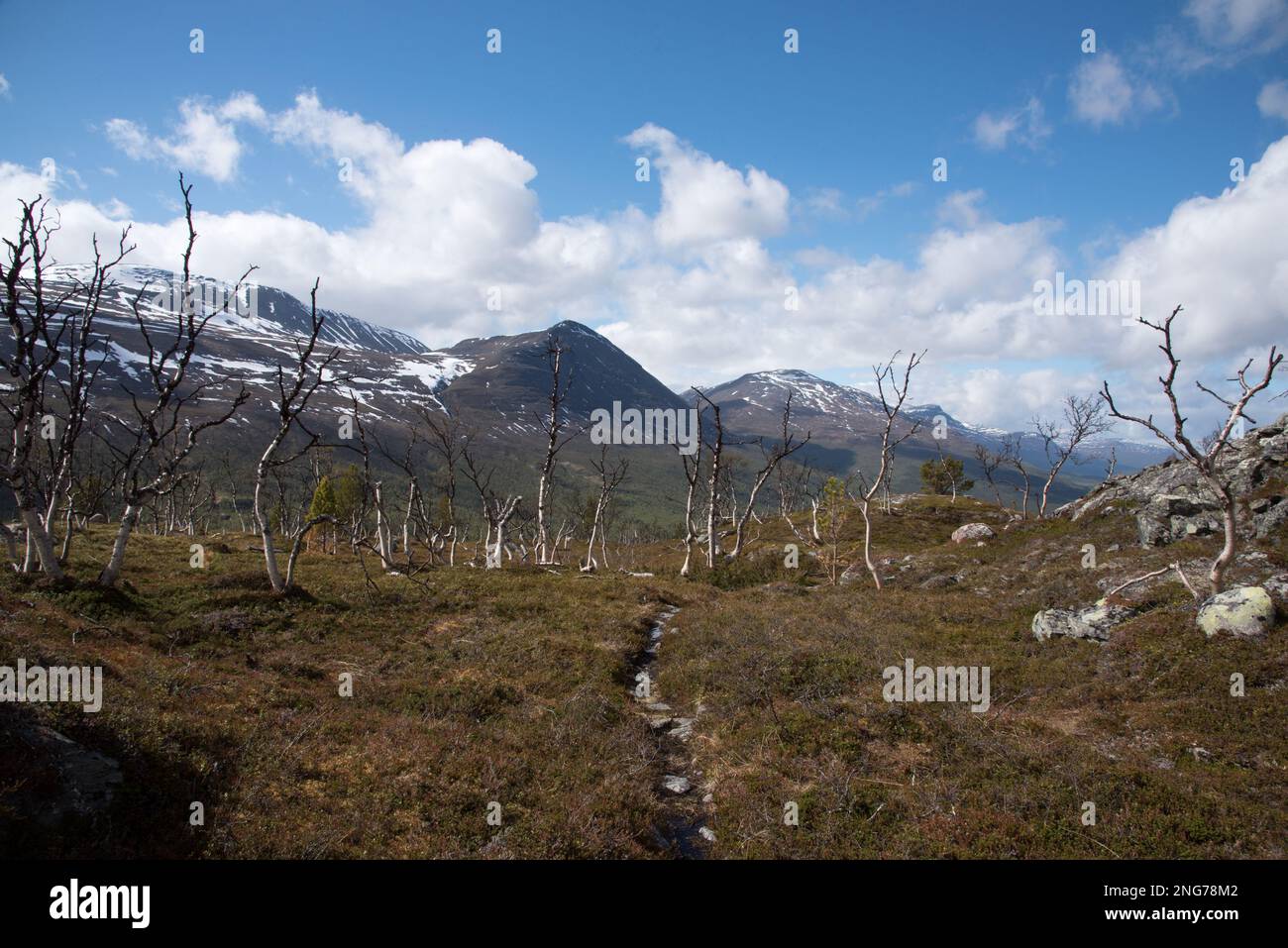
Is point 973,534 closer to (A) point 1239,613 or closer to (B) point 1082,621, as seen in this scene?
(B) point 1082,621

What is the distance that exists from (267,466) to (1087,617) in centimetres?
3024

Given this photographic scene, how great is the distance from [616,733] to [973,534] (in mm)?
48499

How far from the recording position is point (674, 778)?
1284 centimetres

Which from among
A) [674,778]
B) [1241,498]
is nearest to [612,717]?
[674,778]

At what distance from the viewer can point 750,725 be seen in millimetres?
14719

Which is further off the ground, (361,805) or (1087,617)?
(1087,617)

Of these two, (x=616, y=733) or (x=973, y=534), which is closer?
(x=616, y=733)

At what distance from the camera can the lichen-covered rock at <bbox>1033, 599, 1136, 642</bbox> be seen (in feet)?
62.9

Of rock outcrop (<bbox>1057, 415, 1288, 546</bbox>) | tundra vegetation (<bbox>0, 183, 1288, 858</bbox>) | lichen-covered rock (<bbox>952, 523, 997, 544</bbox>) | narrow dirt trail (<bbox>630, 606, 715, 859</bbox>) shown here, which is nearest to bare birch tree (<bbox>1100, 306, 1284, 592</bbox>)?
tundra vegetation (<bbox>0, 183, 1288, 858</bbox>)

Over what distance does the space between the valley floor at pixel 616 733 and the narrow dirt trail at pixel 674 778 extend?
0.10m

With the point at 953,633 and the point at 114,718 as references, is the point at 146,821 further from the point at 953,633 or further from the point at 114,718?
the point at 953,633

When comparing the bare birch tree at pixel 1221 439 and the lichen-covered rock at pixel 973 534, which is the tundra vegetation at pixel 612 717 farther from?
the lichen-covered rock at pixel 973 534
